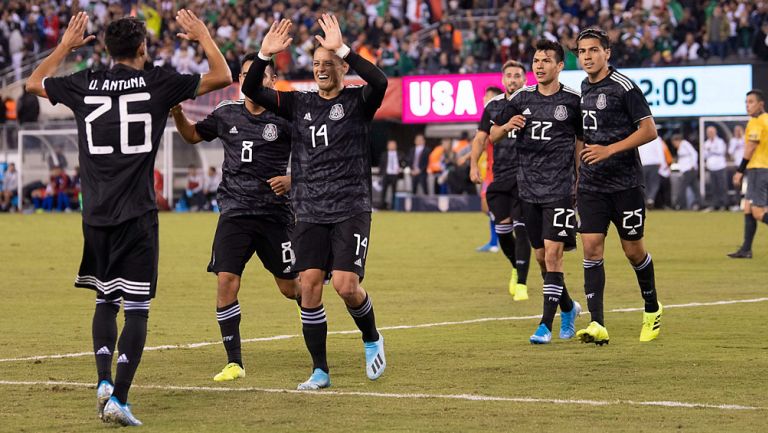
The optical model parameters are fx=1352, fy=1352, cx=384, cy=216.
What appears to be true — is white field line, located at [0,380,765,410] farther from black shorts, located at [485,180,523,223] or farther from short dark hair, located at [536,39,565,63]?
black shorts, located at [485,180,523,223]

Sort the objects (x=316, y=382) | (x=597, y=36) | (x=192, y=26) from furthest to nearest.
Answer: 1. (x=597, y=36)
2. (x=316, y=382)
3. (x=192, y=26)

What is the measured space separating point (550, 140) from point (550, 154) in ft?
0.38

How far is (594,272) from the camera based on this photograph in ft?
35.3

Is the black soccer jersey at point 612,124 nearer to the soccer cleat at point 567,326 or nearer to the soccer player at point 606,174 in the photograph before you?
the soccer player at point 606,174

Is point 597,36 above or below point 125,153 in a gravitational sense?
above

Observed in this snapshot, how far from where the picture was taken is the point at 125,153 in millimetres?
7453

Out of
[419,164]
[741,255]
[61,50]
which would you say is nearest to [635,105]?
[61,50]

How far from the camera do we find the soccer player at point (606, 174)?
10.4 m

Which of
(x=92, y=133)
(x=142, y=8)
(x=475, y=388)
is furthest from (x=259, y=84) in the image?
(x=142, y=8)

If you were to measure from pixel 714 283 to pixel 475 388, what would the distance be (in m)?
8.04

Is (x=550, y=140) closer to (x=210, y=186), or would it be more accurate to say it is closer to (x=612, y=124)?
(x=612, y=124)

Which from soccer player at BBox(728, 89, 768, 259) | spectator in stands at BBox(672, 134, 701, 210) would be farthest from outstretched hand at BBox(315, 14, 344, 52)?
spectator in stands at BBox(672, 134, 701, 210)

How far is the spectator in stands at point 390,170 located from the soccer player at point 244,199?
27.5m

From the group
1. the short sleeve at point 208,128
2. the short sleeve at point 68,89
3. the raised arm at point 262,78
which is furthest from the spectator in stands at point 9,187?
the short sleeve at point 68,89
